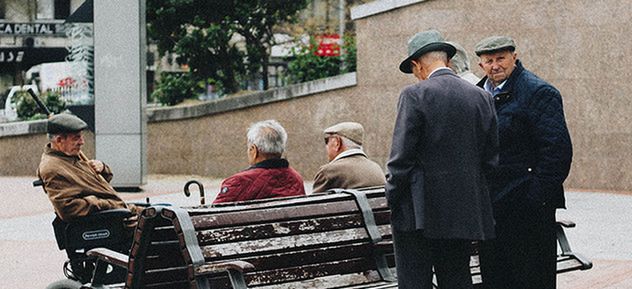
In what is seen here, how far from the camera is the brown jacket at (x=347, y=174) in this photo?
22.7 feet

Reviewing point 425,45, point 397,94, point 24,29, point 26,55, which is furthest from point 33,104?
point 26,55

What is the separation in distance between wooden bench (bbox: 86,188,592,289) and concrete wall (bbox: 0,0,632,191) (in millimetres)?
→ 10213

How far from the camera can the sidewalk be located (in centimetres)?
874

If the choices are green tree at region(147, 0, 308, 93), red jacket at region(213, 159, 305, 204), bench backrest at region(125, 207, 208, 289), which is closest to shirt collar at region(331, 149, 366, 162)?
red jacket at region(213, 159, 305, 204)

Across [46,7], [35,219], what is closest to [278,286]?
[35,219]

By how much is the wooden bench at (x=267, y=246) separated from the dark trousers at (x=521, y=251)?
21.3 inches

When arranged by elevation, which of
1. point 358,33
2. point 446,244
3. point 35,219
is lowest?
point 35,219

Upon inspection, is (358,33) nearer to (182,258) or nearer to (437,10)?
(437,10)

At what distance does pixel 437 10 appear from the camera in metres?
17.7

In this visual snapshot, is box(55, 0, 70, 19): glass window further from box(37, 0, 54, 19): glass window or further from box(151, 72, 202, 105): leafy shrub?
box(151, 72, 202, 105): leafy shrub

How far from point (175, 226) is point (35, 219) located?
876 centimetres

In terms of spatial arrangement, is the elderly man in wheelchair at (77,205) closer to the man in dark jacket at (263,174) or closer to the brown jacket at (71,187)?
the brown jacket at (71,187)

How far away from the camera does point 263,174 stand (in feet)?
20.9

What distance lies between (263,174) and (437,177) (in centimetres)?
159
